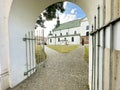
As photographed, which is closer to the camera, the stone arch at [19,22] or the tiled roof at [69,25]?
the stone arch at [19,22]

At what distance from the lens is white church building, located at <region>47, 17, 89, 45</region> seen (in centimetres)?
3275

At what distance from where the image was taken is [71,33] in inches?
1505

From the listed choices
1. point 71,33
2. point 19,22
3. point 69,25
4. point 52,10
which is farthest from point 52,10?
point 69,25

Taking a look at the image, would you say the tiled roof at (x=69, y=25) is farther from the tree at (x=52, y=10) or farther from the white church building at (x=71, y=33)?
the tree at (x=52, y=10)

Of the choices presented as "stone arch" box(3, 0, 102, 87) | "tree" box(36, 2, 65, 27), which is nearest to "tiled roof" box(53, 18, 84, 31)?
"tree" box(36, 2, 65, 27)

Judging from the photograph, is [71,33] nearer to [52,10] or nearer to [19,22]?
[52,10]

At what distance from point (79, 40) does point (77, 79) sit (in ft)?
95.0

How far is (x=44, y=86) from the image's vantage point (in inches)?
164

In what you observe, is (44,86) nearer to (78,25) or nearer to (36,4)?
(36,4)

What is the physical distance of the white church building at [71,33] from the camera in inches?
1289

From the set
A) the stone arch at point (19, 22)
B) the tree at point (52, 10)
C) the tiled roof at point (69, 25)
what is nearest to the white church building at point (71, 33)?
the tiled roof at point (69, 25)

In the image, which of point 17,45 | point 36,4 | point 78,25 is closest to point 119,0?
point 17,45

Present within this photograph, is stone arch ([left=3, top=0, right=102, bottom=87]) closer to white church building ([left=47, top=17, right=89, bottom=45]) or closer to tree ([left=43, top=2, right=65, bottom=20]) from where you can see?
tree ([left=43, top=2, right=65, bottom=20])

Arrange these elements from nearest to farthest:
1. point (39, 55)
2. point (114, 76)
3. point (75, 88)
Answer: point (114, 76)
point (75, 88)
point (39, 55)
